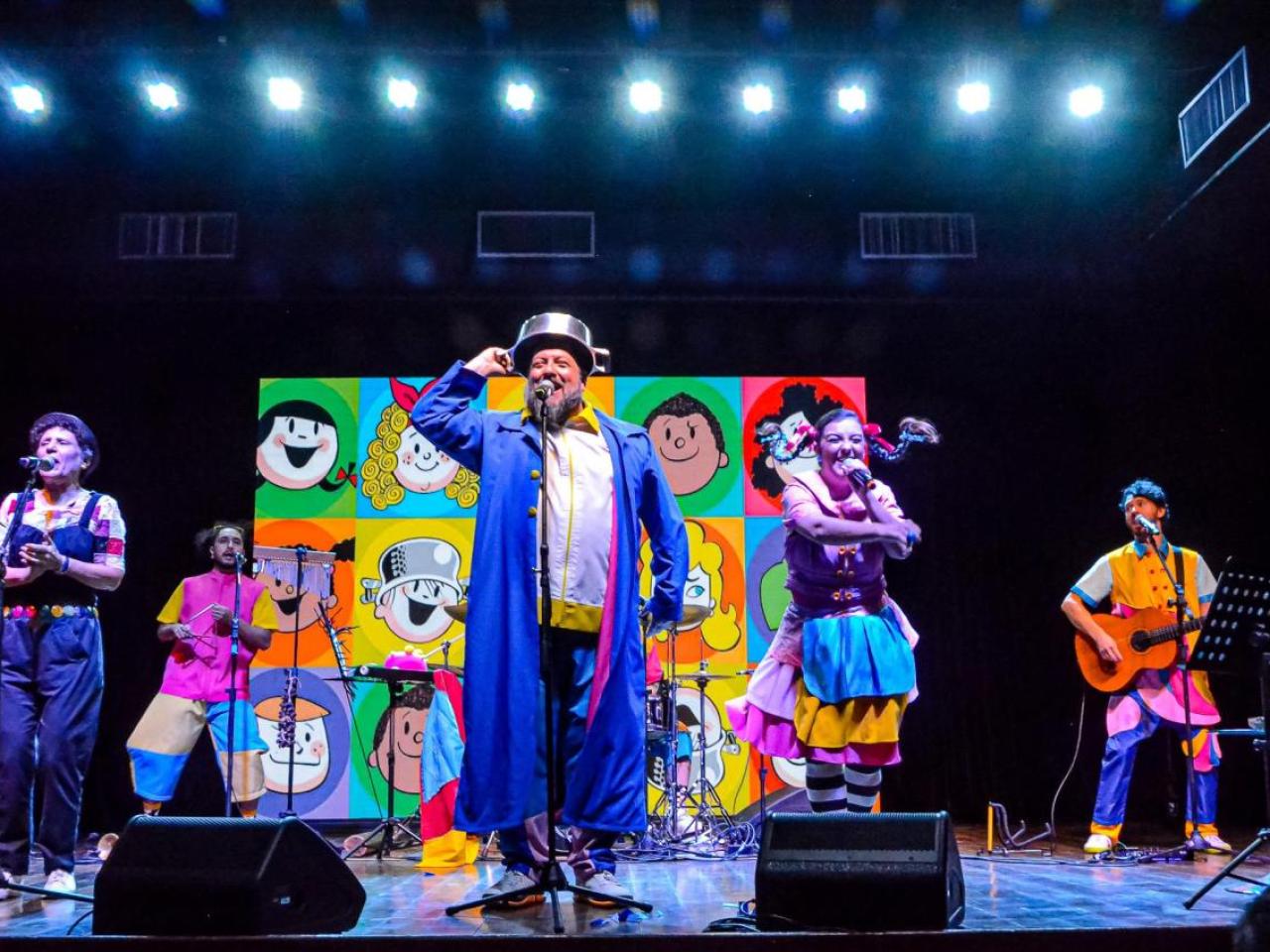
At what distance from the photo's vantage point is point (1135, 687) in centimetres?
629

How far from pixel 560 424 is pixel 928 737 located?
503 cm

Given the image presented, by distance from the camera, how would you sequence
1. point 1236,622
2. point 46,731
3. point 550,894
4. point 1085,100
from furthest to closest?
point 1085,100
point 1236,622
point 46,731
point 550,894

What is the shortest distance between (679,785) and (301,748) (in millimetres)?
2586

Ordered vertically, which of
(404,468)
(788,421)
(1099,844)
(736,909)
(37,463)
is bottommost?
(1099,844)

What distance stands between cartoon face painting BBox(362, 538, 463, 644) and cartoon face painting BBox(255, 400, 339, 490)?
0.79 m

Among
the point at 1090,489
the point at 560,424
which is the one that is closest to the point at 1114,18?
the point at 1090,489

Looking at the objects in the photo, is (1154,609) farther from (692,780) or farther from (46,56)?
(46,56)

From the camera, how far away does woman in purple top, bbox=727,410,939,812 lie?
3.98 meters

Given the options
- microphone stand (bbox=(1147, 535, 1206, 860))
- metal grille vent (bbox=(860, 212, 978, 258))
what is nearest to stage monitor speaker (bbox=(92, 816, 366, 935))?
microphone stand (bbox=(1147, 535, 1206, 860))

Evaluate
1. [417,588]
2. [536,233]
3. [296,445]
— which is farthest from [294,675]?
[536,233]

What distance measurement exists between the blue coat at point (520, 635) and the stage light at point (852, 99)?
356 cm

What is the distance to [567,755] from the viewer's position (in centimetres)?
365

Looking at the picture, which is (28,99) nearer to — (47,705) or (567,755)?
(47,705)

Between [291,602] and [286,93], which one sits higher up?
[286,93]
